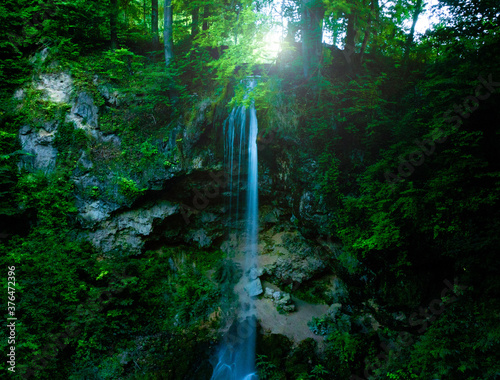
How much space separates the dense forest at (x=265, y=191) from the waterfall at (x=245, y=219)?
325 mm

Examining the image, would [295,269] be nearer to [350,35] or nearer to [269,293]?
[269,293]

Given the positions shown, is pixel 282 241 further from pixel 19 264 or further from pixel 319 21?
pixel 19 264

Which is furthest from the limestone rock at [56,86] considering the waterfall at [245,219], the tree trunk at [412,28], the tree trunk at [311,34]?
the tree trunk at [412,28]

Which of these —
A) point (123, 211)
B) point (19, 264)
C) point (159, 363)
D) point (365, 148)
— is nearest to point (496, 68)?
point (365, 148)

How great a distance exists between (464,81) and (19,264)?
1119 cm

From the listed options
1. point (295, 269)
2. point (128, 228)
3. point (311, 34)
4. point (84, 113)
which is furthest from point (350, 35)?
point (128, 228)

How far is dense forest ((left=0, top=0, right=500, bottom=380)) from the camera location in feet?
14.8

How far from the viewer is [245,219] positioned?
34.4 feet

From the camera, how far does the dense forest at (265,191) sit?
14.8 feet

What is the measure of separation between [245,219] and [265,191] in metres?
1.61

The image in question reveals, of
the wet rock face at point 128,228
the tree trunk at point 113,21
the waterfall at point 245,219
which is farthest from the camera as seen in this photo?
the tree trunk at point 113,21

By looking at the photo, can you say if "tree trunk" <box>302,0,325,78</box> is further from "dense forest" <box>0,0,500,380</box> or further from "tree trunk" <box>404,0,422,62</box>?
"tree trunk" <box>404,0,422,62</box>

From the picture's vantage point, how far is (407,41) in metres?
7.98

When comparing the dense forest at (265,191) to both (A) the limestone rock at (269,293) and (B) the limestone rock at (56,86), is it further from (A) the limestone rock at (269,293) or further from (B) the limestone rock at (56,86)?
(A) the limestone rock at (269,293)
